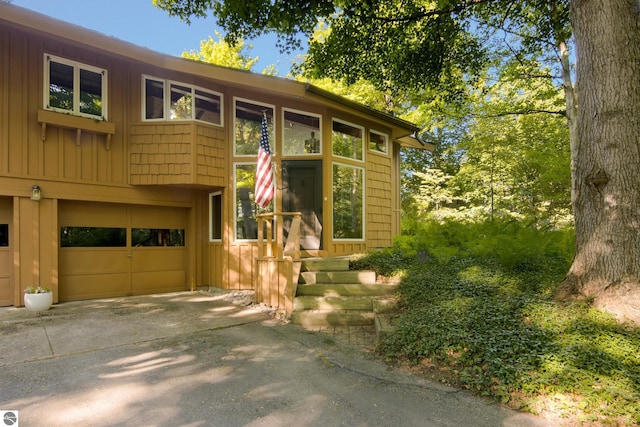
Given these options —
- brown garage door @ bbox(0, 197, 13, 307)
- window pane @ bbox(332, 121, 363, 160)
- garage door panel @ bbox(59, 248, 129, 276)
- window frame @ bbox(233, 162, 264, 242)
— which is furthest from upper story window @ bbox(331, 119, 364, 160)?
brown garage door @ bbox(0, 197, 13, 307)

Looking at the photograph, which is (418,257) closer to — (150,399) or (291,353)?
(291,353)

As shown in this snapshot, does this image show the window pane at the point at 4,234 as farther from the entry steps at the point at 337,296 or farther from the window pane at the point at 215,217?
the entry steps at the point at 337,296

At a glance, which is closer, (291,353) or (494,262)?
(291,353)

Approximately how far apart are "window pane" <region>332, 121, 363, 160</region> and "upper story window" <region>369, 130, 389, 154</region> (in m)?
0.45

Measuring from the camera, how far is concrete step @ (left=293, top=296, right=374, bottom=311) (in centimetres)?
529

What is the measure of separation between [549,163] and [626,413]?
11.7 m

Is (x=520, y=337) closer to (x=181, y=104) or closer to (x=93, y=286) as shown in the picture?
(x=181, y=104)

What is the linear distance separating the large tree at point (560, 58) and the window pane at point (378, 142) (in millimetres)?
1253

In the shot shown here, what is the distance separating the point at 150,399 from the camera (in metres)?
2.85

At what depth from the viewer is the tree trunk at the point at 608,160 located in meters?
3.55

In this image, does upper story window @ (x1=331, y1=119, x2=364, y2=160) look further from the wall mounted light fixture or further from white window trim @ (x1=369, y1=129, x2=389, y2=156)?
the wall mounted light fixture

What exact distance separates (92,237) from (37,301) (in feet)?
5.33

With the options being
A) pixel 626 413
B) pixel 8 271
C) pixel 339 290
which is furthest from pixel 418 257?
pixel 8 271

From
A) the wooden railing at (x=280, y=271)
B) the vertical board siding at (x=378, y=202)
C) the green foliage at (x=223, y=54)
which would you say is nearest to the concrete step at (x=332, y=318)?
the wooden railing at (x=280, y=271)
